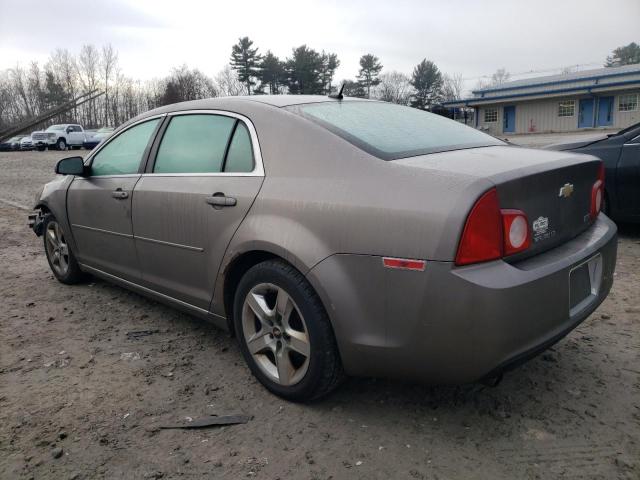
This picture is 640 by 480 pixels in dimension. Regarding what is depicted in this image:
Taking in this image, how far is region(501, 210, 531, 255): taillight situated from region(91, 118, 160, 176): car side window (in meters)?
2.50

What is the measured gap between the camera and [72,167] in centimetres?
405

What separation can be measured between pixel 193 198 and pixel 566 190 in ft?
6.41

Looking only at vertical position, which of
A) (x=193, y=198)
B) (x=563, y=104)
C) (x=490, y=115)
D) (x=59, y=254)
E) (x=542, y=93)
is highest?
(x=542, y=93)

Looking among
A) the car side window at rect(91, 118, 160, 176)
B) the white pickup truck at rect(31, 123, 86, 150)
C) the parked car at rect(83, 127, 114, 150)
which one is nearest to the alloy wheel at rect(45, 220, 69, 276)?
the car side window at rect(91, 118, 160, 176)

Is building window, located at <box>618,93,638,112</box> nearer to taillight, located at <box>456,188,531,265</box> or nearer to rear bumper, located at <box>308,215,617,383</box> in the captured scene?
rear bumper, located at <box>308,215,617,383</box>

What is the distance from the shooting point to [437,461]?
2.21 meters

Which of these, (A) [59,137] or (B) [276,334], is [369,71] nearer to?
Answer: (A) [59,137]

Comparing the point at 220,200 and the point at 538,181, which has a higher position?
the point at 538,181

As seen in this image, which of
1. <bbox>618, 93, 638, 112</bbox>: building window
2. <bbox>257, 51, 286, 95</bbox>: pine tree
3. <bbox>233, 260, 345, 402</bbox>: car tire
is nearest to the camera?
<bbox>233, 260, 345, 402</bbox>: car tire

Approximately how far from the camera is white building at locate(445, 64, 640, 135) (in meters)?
36.5

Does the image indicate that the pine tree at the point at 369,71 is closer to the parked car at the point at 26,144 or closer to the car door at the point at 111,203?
the parked car at the point at 26,144

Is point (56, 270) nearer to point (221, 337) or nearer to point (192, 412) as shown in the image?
point (221, 337)

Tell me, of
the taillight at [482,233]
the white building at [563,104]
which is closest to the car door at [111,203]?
the taillight at [482,233]

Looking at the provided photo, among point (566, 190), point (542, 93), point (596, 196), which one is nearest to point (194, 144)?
point (566, 190)
